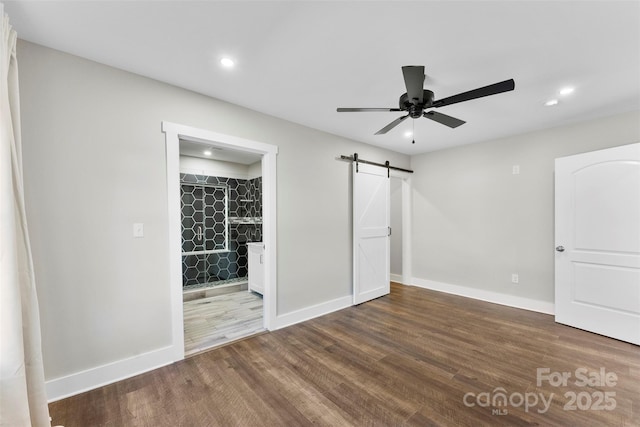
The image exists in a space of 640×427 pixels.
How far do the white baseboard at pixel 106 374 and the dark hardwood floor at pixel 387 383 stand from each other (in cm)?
7

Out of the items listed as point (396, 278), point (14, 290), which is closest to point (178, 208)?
point (14, 290)

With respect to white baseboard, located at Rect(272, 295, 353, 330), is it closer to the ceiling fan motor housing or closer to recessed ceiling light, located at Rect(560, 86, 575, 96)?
the ceiling fan motor housing

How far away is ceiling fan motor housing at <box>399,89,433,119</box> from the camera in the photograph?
2.13 meters

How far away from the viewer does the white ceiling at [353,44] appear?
1565 mm

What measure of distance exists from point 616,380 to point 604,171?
2.17 metres

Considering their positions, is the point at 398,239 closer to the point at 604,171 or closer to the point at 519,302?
the point at 519,302

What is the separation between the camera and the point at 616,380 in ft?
6.91

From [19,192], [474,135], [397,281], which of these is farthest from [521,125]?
[19,192]

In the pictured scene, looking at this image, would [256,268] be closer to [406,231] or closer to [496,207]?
[406,231]

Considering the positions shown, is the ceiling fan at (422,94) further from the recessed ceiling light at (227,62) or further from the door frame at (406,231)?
the door frame at (406,231)

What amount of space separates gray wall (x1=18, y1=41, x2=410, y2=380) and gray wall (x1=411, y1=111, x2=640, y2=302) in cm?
378

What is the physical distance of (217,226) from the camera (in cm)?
545

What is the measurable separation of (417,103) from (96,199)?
2677 millimetres

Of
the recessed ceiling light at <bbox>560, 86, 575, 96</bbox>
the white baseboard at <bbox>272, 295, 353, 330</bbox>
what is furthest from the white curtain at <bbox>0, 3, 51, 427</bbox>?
the recessed ceiling light at <bbox>560, 86, 575, 96</bbox>
